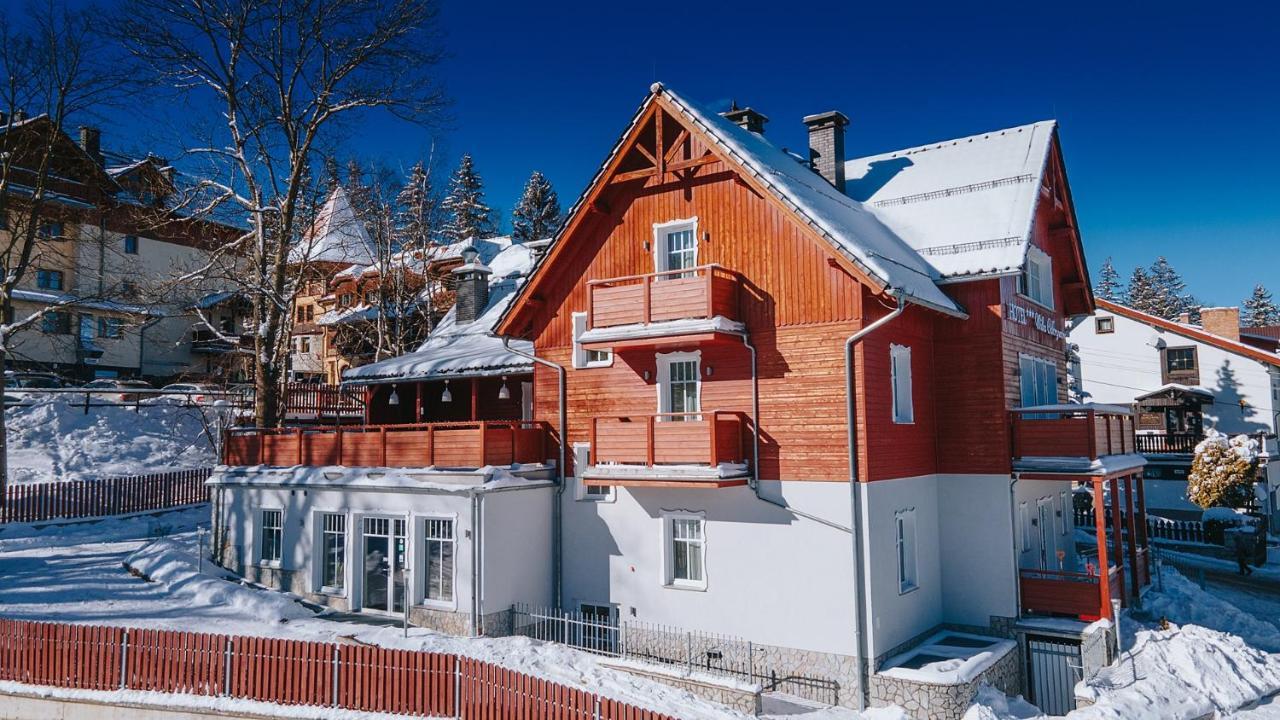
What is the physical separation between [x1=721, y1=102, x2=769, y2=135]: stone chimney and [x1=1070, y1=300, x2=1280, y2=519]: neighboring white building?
25861mm

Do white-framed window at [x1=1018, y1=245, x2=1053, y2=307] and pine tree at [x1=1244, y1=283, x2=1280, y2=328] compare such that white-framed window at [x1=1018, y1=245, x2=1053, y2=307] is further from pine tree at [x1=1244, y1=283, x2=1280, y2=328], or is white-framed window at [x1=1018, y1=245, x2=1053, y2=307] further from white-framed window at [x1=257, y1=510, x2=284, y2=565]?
pine tree at [x1=1244, y1=283, x2=1280, y2=328]

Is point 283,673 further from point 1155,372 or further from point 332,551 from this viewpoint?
point 1155,372

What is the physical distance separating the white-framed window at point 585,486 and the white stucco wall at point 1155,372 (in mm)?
35414

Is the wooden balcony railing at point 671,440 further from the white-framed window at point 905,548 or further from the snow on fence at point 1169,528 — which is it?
the snow on fence at point 1169,528

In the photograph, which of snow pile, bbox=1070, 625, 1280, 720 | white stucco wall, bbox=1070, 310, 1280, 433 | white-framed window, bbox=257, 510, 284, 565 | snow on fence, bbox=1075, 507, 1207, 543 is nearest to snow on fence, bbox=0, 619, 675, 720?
white-framed window, bbox=257, 510, 284, 565

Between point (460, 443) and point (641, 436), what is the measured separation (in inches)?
176

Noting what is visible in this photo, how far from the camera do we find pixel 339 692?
15078 millimetres

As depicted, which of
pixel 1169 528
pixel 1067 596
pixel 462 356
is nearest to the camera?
pixel 1067 596

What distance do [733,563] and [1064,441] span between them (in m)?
7.93

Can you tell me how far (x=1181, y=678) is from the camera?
60.4 ft

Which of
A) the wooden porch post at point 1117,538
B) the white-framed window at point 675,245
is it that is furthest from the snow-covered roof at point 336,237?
the wooden porch post at point 1117,538

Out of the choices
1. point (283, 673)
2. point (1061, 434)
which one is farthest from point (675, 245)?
point (283, 673)

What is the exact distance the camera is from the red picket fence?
1088 inches

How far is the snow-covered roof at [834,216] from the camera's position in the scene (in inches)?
674
